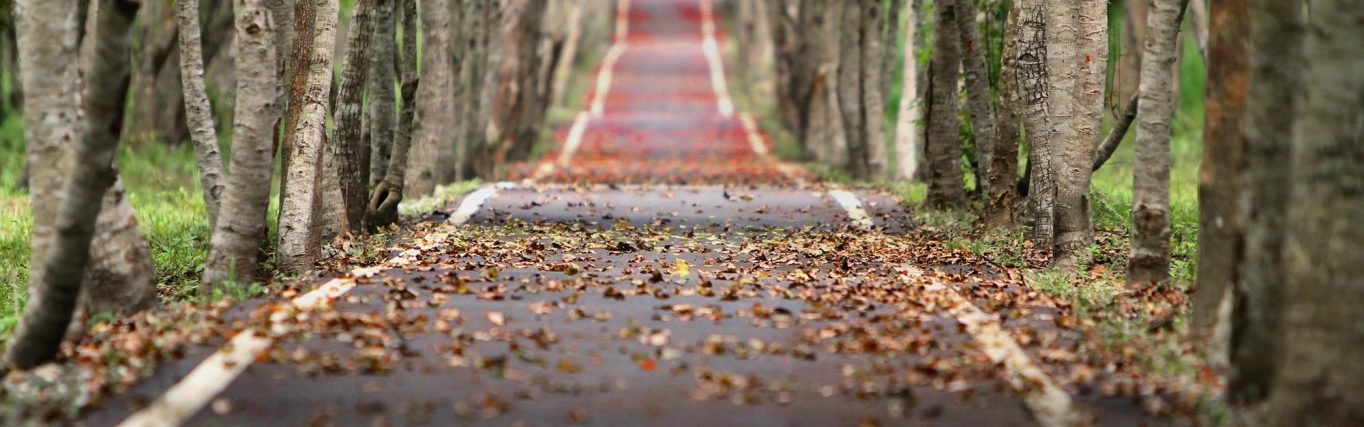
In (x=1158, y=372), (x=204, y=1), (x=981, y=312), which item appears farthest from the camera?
(x=204, y=1)

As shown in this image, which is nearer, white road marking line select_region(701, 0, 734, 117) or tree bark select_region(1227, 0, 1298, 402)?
tree bark select_region(1227, 0, 1298, 402)

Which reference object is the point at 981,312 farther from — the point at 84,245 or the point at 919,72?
the point at 919,72

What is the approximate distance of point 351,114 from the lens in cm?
1595

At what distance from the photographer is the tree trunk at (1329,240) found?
7539mm

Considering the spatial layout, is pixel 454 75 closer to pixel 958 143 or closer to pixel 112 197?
pixel 958 143

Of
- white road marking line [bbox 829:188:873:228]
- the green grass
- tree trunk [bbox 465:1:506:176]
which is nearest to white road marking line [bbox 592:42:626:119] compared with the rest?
tree trunk [bbox 465:1:506:176]

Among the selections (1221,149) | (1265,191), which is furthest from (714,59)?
(1265,191)

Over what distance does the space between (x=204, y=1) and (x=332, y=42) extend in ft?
58.5

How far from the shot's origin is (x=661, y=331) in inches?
411

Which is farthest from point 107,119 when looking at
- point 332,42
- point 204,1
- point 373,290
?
point 204,1

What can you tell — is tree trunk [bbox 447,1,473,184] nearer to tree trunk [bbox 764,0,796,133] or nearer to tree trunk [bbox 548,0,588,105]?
tree trunk [bbox 764,0,796,133]

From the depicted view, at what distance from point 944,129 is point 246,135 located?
381 inches

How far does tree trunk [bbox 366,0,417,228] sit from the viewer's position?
671 inches

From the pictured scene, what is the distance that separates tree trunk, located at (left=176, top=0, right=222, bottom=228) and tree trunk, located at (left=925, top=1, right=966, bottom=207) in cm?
847
